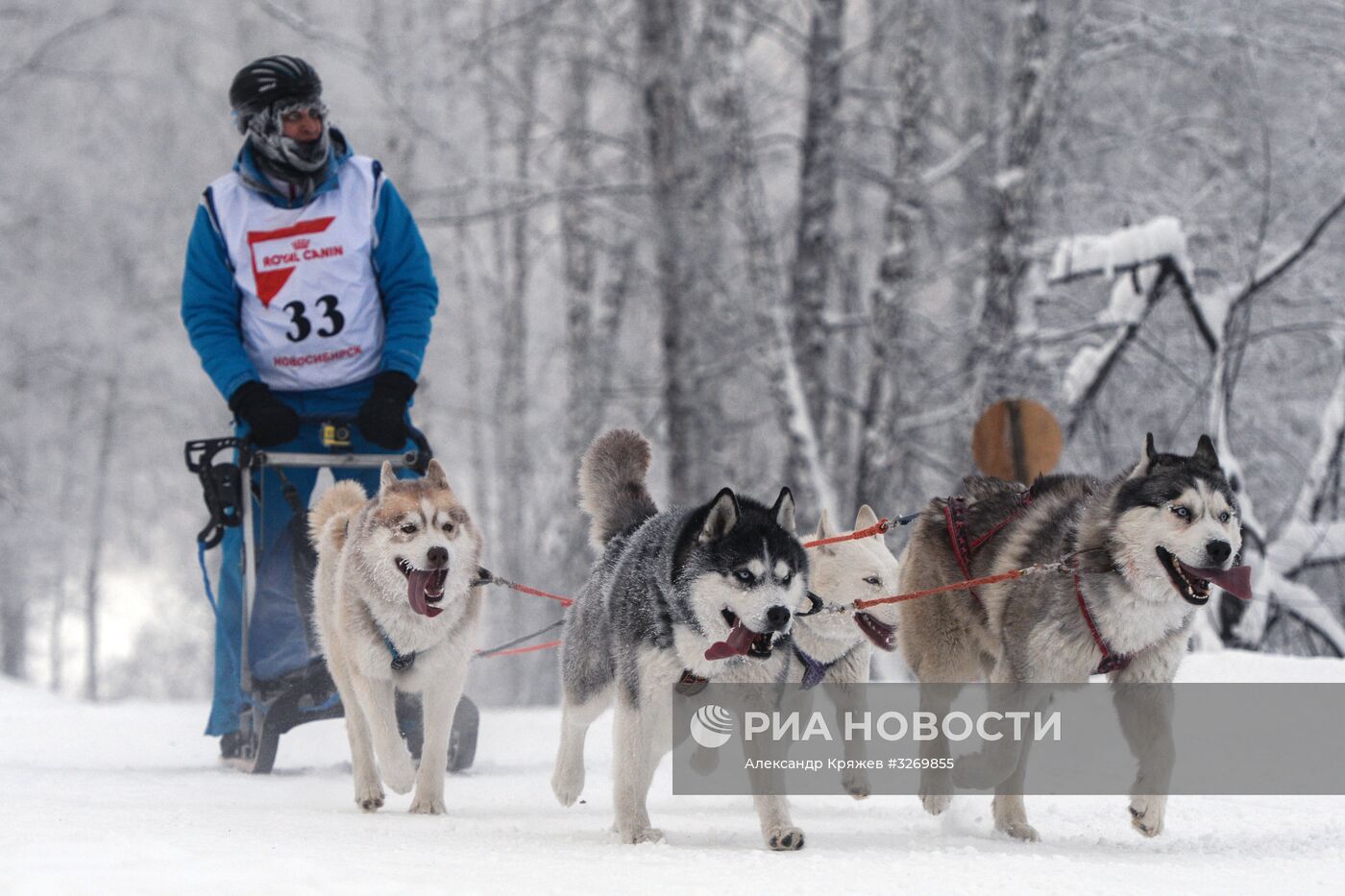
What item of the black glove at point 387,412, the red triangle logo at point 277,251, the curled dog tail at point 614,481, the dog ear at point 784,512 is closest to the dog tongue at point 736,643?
the dog ear at point 784,512

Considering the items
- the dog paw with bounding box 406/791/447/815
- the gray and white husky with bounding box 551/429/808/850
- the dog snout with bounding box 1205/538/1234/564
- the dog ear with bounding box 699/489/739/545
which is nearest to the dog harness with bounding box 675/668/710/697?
the gray and white husky with bounding box 551/429/808/850

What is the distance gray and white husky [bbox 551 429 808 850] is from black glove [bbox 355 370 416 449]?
4.28ft

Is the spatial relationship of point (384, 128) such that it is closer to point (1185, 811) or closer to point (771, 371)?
point (771, 371)

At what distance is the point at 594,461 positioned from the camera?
14.6 feet

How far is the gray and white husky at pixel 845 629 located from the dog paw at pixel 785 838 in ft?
2.48

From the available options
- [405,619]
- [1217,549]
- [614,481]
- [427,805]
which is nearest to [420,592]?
[405,619]

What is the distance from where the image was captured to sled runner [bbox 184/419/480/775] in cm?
500

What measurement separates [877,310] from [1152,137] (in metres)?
3.84

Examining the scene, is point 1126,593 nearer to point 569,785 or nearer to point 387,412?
point 569,785

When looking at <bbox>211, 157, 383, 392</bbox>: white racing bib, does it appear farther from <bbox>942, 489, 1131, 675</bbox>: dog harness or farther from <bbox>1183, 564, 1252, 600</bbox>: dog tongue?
<bbox>1183, 564, 1252, 600</bbox>: dog tongue

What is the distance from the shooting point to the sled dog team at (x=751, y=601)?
3.61 metres

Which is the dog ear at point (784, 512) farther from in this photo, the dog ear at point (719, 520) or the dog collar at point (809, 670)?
the dog collar at point (809, 670)

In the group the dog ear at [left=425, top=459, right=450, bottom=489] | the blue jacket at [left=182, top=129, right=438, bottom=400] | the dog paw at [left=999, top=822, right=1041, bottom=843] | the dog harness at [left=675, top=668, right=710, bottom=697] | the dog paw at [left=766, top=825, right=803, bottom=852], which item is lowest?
the dog paw at [left=999, top=822, right=1041, bottom=843]

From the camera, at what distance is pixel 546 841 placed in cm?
356
